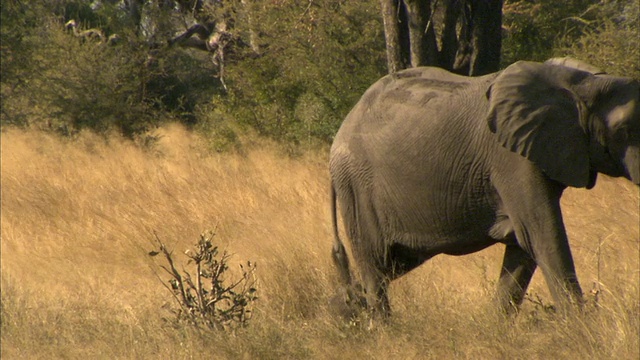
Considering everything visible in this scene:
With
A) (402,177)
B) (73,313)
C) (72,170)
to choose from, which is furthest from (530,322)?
(72,170)

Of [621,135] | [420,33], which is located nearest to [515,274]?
[621,135]

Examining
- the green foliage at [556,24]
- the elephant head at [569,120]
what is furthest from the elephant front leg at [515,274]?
the green foliage at [556,24]

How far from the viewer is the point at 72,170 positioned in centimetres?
1318

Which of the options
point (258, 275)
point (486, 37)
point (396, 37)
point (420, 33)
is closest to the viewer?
point (258, 275)

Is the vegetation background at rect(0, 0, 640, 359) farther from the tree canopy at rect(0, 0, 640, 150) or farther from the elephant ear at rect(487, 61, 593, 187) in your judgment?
the elephant ear at rect(487, 61, 593, 187)

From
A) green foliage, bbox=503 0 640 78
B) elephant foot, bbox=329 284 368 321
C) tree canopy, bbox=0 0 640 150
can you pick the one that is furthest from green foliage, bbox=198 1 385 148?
elephant foot, bbox=329 284 368 321

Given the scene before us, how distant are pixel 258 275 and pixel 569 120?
298 centimetres

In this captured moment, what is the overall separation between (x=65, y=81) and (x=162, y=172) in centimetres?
725

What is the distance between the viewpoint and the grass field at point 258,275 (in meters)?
5.16

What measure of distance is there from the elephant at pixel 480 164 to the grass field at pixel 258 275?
308 mm

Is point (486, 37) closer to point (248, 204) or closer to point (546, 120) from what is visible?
point (248, 204)

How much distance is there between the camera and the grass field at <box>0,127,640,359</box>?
5164 millimetres

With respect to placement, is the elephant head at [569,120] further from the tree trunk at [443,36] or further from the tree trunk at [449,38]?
the tree trunk at [449,38]

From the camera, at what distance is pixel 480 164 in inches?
212
